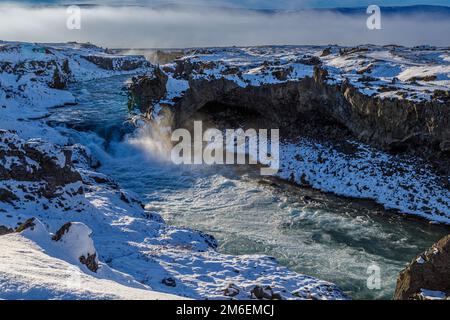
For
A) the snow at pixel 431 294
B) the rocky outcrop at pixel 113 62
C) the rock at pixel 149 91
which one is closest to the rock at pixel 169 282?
the snow at pixel 431 294

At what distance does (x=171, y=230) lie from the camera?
19.1 m

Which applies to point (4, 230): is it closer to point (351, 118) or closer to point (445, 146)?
point (445, 146)

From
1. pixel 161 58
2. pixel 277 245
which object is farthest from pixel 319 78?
pixel 161 58

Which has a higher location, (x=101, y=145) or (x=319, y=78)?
(x=319, y=78)

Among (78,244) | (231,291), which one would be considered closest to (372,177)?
(231,291)

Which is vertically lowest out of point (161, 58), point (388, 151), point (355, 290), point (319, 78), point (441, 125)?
point (355, 290)

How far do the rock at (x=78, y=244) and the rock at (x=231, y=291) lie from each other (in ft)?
12.5

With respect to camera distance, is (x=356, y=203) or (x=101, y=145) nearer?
(x=356, y=203)

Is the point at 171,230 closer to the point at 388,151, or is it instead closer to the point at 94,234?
the point at 94,234

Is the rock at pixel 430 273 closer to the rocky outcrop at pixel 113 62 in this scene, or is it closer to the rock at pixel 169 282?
the rock at pixel 169 282

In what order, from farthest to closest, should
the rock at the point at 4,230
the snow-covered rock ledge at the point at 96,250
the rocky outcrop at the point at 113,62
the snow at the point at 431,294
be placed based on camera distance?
the rocky outcrop at the point at 113,62, the rock at the point at 4,230, the snow at the point at 431,294, the snow-covered rock ledge at the point at 96,250

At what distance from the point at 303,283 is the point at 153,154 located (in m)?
23.1

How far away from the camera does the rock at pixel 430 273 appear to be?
11938 mm

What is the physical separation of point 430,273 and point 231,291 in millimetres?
5539
